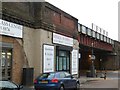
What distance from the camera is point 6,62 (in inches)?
944

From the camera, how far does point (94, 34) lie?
5488 centimetres

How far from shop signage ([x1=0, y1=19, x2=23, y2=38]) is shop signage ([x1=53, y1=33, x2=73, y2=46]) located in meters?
7.13

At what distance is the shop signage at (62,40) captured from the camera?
108 feet

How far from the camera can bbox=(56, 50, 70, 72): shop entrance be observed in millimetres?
34156

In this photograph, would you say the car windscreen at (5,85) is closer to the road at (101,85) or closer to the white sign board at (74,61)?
the road at (101,85)

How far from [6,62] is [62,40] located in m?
11.9

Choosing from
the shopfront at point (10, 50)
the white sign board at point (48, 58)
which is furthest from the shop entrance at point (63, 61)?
the shopfront at point (10, 50)

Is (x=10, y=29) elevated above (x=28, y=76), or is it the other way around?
(x=10, y=29)

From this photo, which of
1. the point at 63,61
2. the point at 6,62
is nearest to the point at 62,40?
the point at 63,61

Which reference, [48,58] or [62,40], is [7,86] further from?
[62,40]

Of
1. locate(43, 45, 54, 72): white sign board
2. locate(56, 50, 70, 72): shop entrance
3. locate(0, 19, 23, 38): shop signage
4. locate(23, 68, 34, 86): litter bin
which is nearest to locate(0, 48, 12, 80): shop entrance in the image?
locate(0, 19, 23, 38): shop signage

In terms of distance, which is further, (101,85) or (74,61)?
(74,61)

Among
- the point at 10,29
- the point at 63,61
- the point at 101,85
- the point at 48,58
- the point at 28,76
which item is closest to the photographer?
the point at 10,29

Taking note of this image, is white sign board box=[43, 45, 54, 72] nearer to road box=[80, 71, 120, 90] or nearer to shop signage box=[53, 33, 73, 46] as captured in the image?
shop signage box=[53, 33, 73, 46]
